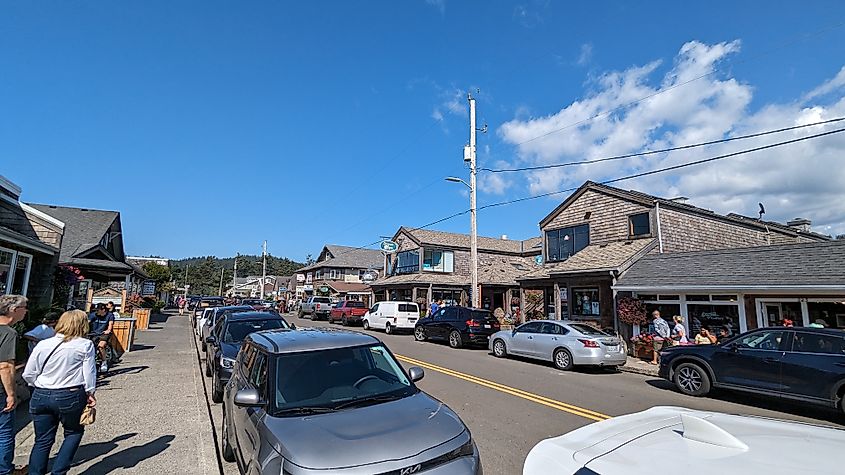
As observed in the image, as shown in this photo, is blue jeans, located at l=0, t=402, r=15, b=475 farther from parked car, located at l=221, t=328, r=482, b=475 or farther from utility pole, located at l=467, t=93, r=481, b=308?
utility pole, located at l=467, t=93, r=481, b=308

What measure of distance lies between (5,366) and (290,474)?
3319 millimetres

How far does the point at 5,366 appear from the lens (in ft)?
13.7

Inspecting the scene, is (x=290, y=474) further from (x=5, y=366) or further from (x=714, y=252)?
(x=714, y=252)

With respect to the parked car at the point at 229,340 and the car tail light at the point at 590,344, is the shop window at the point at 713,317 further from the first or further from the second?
the parked car at the point at 229,340

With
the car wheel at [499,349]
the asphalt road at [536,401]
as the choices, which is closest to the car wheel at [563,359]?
the asphalt road at [536,401]

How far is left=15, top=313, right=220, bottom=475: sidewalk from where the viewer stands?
17.4 feet

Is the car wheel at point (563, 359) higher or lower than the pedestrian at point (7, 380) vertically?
lower

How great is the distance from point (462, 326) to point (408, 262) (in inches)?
724

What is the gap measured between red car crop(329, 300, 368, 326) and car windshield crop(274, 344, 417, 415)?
86.1ft

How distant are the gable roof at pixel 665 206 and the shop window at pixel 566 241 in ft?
3.45

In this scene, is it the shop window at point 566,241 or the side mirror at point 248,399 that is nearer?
the side mirror at point 248,399

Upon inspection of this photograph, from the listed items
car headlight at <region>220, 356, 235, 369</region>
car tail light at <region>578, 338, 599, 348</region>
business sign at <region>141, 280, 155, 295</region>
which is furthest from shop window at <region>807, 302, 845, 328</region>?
business sign at <region>141, 280, 155, 295</region>

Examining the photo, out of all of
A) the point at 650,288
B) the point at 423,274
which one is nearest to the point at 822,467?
the point at 650,288

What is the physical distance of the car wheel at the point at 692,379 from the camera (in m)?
9.62
